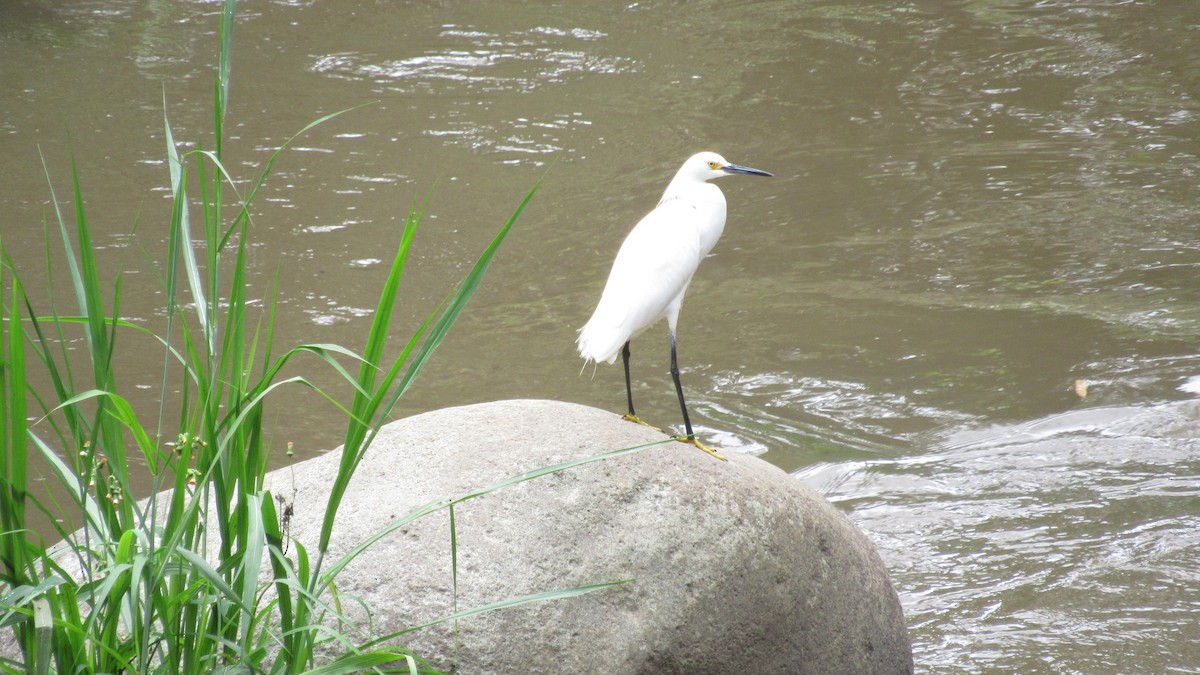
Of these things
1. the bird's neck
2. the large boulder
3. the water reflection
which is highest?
the bird's neck

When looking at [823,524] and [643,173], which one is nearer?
[823,524]

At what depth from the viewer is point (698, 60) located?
1027 centimetres

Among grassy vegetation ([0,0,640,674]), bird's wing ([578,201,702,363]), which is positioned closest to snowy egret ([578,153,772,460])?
bird's wing ([578,201,702,363])

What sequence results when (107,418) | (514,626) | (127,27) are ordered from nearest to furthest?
(107,418), (514,626), (127,27)

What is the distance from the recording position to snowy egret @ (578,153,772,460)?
402cm

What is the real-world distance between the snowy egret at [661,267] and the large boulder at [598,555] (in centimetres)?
47

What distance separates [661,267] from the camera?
4.12m

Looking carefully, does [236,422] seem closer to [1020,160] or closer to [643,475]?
[643,475]

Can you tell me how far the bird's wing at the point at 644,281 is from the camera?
4.01m

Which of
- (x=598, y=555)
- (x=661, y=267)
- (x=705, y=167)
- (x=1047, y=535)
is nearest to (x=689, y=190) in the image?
(x=705, y=167)

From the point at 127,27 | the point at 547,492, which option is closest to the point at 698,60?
the point at 127,27

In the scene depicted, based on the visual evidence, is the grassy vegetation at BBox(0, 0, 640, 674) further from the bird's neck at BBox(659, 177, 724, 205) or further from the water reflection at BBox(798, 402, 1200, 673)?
the water reflection at BBox(798, 402, 1200, 673)

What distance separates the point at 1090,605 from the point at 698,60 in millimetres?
7070

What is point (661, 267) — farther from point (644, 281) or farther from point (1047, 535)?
point (1047, 535)
